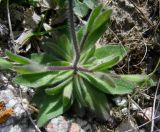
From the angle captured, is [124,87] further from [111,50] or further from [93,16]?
[93,16]

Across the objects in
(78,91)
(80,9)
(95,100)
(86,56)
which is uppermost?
(80,9)

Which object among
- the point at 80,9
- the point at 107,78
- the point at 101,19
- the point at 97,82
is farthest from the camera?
the point at 80,9

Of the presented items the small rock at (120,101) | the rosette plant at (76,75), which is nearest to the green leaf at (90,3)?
the rosette plant at (76,75)

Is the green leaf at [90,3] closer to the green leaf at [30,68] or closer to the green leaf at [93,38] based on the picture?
the green leaf at [93,38]

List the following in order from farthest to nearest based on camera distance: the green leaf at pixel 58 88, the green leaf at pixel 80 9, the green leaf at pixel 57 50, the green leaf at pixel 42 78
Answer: the green leaf at pixel 80 9, the green leaf at pixel 57 50, the green leaf at pixel 42 78, the green leaf at pixel 58 88

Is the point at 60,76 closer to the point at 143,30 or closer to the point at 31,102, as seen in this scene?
the point at 31,102

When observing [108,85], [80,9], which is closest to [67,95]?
[108,85]

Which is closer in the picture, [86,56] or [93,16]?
[93,16]
